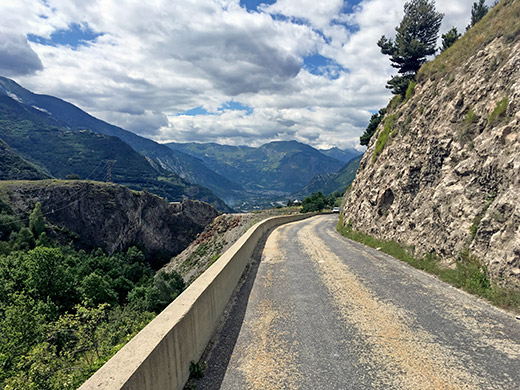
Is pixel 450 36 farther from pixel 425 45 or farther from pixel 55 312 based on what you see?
pixel 55 312

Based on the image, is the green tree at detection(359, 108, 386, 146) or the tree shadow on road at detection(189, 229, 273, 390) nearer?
the tree shadow on road at detection(189, 229, 273, 390)

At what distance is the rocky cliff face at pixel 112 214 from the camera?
84.6 meters

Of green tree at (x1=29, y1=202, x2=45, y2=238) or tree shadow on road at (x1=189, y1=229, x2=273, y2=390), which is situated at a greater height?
green tree at (x1=29, y1=202, x2=45, y2=238)

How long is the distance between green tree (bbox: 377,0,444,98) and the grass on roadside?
884 inches

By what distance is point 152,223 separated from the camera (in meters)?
111

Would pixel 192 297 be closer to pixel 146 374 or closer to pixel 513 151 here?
pixel 146 374

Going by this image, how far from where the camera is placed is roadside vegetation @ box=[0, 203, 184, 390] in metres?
9.98

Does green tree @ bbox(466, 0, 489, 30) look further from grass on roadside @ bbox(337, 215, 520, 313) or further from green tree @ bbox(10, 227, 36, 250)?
green tree @ bbox(10, 227, 36, 250)

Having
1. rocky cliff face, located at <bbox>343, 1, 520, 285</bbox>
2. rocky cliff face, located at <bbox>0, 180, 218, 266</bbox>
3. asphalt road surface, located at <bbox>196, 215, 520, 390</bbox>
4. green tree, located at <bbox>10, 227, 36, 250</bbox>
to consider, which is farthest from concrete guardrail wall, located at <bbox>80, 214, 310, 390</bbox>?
rocky cliff face, located at <bbox>0, 180, 218, 266</bbox>

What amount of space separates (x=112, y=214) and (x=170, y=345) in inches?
4158

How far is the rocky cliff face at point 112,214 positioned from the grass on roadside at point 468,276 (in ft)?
309

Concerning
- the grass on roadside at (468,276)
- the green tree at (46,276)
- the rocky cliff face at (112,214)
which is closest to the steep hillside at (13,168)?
the rocky cliff face at (112,214)

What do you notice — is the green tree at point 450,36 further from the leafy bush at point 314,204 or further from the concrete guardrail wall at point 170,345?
the leafy bush at point 314,204

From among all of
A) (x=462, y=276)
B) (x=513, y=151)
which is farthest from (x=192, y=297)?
(x=513, y=151)
